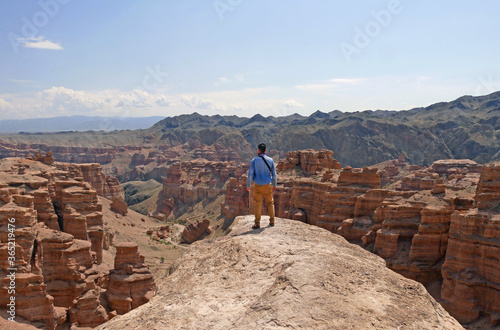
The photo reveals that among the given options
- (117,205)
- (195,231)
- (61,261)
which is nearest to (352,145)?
(195,231)

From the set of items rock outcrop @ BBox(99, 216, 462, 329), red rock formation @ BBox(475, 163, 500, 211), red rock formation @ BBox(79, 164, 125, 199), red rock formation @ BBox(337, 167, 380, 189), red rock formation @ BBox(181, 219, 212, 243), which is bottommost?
red rock formation @ BBox(181, 219, 212, 243)

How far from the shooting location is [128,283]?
76.4ft

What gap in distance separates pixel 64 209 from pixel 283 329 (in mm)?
27740

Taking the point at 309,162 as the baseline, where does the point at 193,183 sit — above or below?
below

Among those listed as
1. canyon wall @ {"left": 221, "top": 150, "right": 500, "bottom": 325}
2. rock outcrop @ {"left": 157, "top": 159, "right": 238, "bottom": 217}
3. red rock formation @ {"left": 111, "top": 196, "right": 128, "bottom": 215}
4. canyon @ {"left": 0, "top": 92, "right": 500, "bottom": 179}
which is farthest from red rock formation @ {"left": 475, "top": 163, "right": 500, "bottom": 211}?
canyon @ {"left": 0, "top": 92, "right": 500, "bottom": 179}

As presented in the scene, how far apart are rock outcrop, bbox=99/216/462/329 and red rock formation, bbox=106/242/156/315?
17.2 m

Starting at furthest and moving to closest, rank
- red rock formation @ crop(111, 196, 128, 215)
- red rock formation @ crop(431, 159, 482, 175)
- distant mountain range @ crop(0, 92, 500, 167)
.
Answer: distant mountain range @ crop(0, 92, 500, 167) < red rock formation @ crop(431, 159, 482, 175) < red rock formation @ crop(111, 196, 128, 215)

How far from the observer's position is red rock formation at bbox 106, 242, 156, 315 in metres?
22.8

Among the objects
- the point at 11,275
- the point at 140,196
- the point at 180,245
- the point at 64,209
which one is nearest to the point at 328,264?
the point at 11,275

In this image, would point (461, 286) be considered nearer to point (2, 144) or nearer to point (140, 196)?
point (140, 196)

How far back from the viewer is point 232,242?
817cm

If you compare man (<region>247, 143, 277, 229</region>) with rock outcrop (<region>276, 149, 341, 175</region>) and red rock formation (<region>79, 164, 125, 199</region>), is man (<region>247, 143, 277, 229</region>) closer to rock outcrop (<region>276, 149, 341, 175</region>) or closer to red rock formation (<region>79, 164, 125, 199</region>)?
rock outcrop (<region>276, 149, 341, 175</region>)

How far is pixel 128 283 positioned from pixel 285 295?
799 inches

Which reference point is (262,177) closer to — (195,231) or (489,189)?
(489,189)
